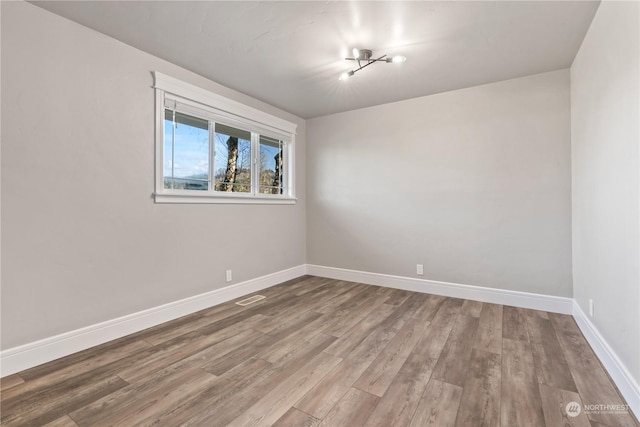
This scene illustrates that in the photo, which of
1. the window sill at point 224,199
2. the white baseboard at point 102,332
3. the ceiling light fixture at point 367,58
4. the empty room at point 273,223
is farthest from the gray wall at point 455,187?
the white baseboard at point 102,332

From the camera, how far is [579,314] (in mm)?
2668

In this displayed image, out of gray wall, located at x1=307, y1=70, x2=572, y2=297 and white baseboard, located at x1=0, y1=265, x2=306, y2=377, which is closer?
white baseboard, located at x1=0, y1=265, x2=306, y2=377

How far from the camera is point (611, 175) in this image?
6.16ft

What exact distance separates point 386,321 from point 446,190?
6.06 feet

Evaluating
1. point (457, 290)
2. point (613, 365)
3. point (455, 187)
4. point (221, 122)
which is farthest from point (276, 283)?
point (613, 365)

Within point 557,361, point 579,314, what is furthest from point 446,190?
Result: point 557,361

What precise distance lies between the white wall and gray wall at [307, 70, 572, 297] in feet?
1.19

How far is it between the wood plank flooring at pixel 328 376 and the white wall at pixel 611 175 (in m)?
0.41

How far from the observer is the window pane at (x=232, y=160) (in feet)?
11.2

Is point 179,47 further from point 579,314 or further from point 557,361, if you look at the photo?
point 579,314

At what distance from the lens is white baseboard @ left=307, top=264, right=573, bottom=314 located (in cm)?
301

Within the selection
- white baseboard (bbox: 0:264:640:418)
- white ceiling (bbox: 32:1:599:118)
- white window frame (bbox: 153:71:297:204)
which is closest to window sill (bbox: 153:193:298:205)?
white window frame (bbox: 153:71:297:204)

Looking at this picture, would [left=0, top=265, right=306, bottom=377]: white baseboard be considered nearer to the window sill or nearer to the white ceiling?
the window sill

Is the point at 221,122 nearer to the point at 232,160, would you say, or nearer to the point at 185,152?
the point at 232,160
